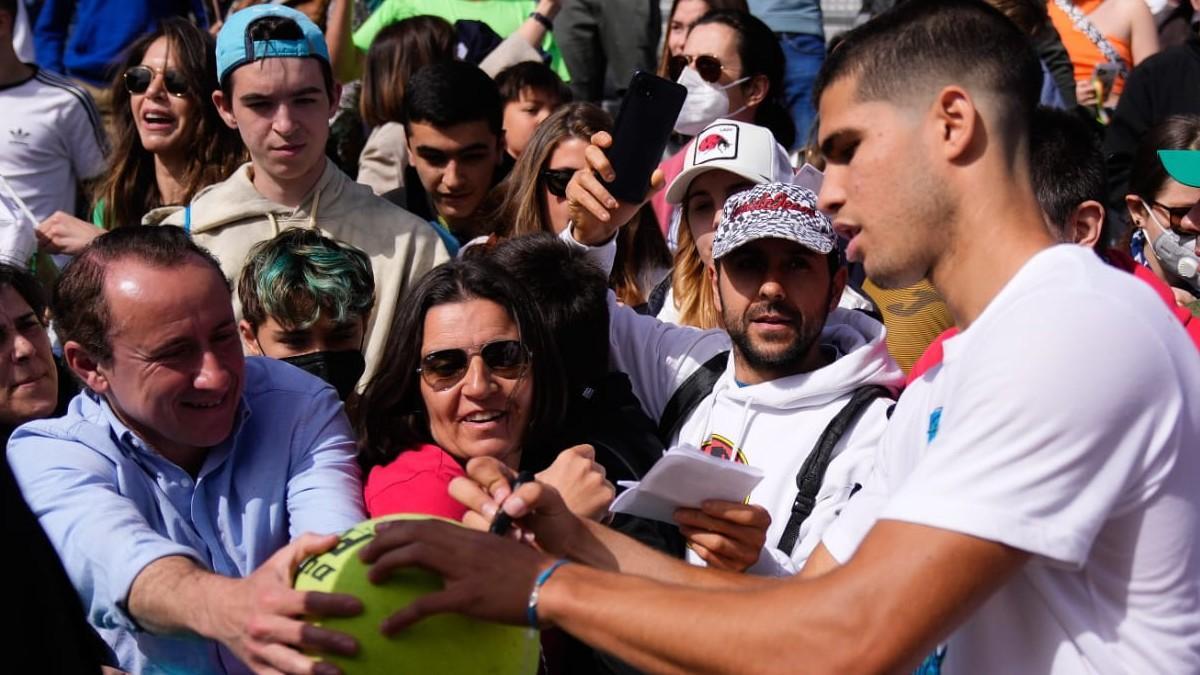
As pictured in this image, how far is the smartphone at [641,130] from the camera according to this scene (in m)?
4.50

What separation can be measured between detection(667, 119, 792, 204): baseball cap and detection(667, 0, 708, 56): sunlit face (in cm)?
230

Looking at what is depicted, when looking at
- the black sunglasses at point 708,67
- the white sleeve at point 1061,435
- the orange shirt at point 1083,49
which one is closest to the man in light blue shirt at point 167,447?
the white sleeve at point 1061,435

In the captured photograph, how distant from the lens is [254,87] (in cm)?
543

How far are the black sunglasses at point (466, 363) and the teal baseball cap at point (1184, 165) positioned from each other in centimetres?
281

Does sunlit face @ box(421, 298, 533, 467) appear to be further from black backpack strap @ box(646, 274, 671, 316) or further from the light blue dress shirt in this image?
black backpack strap @ box(646, 274, 671, 316)

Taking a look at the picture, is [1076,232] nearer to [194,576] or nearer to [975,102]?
[975,102]

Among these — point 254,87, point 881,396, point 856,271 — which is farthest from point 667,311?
point 254,87

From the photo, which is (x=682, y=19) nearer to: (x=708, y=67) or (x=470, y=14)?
(x=708, y=67)

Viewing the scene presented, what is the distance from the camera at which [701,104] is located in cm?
677

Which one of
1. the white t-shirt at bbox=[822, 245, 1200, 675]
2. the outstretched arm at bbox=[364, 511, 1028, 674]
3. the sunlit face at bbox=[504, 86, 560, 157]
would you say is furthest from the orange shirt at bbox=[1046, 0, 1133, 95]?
the outstretched arm at bbox=[364, 511, 1028, 674]

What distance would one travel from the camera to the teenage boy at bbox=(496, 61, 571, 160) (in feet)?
23.5

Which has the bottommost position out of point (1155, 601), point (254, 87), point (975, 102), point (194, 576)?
point (194, 576)

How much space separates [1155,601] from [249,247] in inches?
144

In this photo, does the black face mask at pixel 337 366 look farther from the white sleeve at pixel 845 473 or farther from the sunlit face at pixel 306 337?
the white sleeve at pixel 845 473
